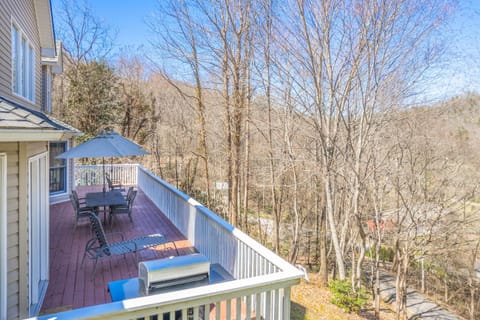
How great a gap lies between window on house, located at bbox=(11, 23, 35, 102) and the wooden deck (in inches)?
117

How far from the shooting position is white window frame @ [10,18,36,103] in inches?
206

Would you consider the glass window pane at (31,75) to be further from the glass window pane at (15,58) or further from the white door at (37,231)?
the white door at (37,231)

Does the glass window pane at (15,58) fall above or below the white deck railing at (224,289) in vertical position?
above

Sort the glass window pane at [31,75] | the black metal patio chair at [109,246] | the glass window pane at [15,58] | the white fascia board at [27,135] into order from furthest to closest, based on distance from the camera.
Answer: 1. the glass window pane at [31,75]
2. the glass window pane at [15,58]
3. the black metal patio chair at [109,246]
4. the white fascia board at [27,135]

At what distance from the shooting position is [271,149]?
10180mm

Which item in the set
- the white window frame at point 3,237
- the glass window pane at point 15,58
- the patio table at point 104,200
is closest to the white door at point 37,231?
the white window frame at point 3,237

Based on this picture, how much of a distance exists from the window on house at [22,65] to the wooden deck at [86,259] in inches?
117

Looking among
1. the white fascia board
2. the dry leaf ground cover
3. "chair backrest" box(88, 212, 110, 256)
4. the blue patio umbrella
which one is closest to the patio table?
the blue patio umbrella

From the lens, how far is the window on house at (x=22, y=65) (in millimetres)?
5319

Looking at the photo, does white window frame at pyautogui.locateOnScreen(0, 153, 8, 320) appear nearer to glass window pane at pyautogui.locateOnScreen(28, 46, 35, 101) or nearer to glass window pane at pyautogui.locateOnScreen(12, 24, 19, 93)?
glass window pane at pyautogui.locateOnScreen(12, 24, 19, 93)

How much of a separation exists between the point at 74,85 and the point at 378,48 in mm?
17163

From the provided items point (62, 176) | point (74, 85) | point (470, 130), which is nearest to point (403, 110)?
point (470, 130)

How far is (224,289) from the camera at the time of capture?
276 cm

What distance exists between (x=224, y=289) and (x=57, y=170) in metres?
10.0
